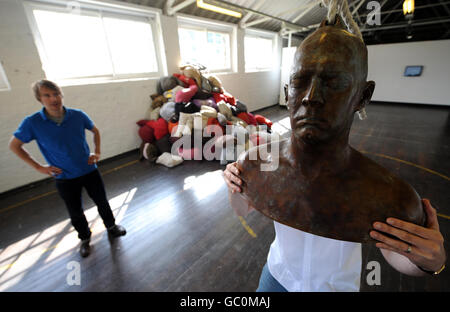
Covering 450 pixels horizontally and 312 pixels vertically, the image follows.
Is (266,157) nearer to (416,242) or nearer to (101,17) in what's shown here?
(416,242)

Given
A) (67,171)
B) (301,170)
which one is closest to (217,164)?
(67,171)

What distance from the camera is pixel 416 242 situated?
2.05 ft

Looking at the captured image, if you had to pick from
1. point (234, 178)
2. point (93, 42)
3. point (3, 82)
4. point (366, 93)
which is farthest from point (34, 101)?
point (366, 93)

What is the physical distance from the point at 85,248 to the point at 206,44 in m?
6.33

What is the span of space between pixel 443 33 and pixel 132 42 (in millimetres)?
13205

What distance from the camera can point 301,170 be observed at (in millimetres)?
812

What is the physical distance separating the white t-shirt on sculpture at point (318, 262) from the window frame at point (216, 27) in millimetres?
5685

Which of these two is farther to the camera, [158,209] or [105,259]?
[158,209]

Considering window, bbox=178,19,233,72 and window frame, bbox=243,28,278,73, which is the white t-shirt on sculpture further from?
window frame, bbox=243,28,278,73

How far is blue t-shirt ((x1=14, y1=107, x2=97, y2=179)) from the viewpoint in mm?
1807

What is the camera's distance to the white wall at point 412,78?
8.56m

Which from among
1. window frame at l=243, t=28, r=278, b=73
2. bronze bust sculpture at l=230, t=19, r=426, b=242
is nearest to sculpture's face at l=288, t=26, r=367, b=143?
bronze bust sculpture at l=230, t=19, r=426, b=242

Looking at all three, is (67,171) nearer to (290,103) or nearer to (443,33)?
(290,103)

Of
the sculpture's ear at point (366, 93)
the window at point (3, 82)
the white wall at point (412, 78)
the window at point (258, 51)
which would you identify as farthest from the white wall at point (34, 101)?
the white wall at point (412, 78)
